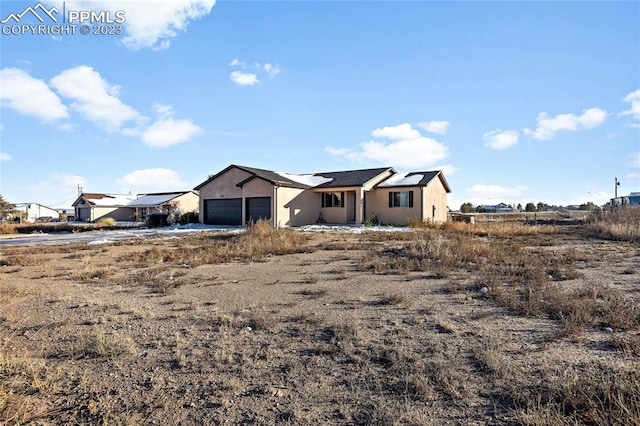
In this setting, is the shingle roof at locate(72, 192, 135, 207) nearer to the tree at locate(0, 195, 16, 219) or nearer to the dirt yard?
the tree at locate(0, 195, 16, 219)

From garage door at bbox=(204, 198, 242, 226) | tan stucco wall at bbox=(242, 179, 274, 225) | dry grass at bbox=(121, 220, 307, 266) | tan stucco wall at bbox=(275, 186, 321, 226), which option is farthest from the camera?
garage door at bbox=(204, 198, 242, 226)

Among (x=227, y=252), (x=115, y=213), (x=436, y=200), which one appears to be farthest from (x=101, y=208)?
(x=227, y=252)

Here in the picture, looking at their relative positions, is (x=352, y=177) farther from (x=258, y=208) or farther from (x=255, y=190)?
(x=258, y=208)

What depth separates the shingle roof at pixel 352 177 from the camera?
2771 centimetres

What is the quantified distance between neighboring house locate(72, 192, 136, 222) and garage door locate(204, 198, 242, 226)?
24845mm

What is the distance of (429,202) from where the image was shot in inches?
1078

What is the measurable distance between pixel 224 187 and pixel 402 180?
1370cm

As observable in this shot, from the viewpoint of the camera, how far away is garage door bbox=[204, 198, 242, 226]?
1137 inches

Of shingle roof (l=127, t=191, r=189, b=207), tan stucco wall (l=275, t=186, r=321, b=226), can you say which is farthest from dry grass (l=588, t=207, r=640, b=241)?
shingle roof (l=127, t=191, r=189, b=207)

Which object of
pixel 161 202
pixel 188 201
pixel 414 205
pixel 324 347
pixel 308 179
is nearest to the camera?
pixel 324 347

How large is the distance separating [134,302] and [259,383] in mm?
4064

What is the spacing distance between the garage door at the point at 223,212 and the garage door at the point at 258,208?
114cm

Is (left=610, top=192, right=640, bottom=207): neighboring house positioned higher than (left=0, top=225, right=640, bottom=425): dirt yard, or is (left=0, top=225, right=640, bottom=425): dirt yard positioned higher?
(left=610, top=192, right=640, bottom=207): neighboring house

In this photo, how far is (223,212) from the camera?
98.1ft
